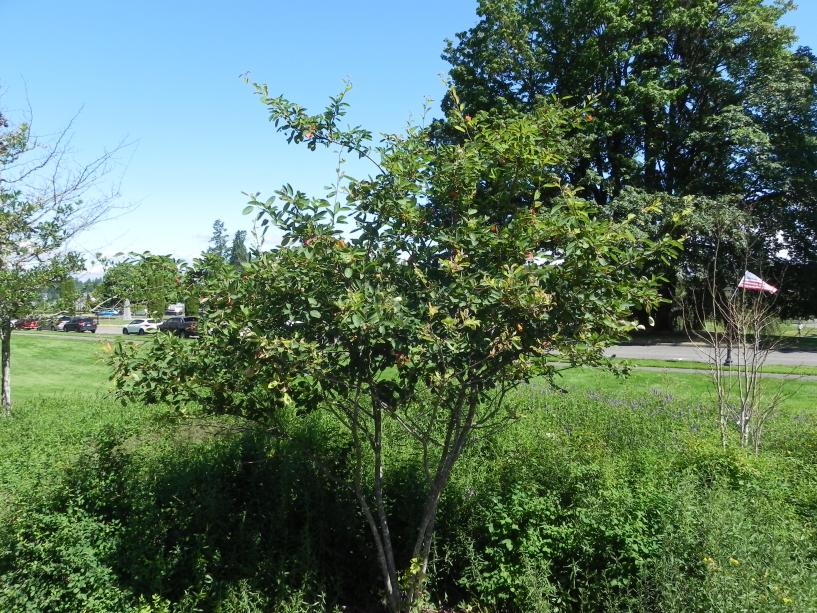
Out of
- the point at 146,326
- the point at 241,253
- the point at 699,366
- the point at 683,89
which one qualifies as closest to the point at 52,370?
the point at 146,326

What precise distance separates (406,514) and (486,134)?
2751mm

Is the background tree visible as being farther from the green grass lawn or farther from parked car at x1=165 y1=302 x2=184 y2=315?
the green grass lawn

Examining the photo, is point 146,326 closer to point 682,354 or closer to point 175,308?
point 175,308

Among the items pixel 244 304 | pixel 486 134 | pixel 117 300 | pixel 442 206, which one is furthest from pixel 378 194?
pixel 117 300

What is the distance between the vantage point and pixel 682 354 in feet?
61.8

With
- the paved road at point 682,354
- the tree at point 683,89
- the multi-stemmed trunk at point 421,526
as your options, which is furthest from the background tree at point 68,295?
the tree at point 683,89

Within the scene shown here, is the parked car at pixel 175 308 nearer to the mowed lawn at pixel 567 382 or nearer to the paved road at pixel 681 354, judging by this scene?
the mowed lawn at pixel 567 382

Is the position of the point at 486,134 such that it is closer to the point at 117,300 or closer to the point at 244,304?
the point at 244,304

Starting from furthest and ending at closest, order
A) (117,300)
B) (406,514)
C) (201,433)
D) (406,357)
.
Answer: (117,300)
(201,433)
(406,514)
(406,357)

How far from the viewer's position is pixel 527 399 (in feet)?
27.5

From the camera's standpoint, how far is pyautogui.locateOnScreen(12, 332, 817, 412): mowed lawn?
9.89m

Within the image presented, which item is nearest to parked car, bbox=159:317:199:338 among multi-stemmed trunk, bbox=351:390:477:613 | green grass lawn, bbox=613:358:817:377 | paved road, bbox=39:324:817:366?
multi-stemmed trunk, bbox=351:390:477:613

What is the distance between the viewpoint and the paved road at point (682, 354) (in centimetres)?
1688

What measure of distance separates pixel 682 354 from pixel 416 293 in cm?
1750
